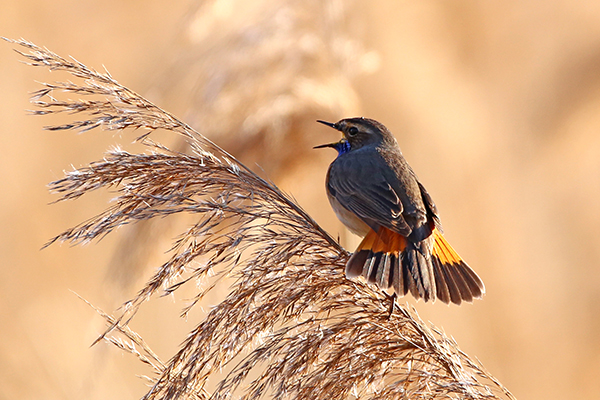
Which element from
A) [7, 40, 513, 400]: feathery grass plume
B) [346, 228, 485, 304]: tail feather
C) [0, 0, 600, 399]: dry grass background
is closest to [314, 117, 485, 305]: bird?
[346, 228, 485, 304]: tail feather

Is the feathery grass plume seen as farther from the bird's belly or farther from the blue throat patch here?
the blue throat patch

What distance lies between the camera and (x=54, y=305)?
15.9 ft

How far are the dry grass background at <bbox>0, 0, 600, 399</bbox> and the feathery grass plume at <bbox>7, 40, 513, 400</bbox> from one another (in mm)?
1733

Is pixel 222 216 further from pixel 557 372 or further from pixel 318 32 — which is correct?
pixel 557 372

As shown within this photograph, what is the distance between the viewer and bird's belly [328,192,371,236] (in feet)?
10.0

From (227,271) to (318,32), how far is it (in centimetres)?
205

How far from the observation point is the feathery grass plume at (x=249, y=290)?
6.46 feet

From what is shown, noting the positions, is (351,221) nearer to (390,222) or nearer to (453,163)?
(390,222)

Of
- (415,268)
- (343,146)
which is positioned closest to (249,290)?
(415,268)

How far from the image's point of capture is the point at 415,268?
8.13ft

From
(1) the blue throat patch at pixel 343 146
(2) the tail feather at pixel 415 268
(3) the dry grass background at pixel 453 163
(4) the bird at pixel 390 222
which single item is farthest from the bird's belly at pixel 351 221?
(3) the dry grass background at pixel 453 163

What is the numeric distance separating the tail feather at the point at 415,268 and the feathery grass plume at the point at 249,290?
0.08 meters

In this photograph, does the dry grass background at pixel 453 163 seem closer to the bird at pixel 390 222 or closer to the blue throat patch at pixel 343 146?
the blue throat patch at pixel 343 146

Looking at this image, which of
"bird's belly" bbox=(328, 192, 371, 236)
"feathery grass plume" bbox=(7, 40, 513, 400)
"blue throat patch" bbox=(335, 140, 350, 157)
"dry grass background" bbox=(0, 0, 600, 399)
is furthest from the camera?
"dry grass background" bbox=(0, 0, 600, 399)
